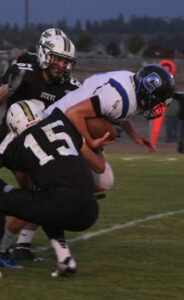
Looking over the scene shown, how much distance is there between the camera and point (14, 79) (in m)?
6.98

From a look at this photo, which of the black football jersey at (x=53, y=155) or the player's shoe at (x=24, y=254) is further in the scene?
the player's shoe at (x=24, y=254)

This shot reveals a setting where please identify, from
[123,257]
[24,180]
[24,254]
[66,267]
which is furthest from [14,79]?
[123,257]

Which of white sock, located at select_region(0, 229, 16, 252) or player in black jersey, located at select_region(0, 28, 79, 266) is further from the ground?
player in black jersey, located at select_region(0, 28, 79, 266)

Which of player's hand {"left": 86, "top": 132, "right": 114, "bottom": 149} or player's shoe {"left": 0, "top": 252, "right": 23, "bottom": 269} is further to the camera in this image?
player's shoe {"left": 0, "top": 252, "right": 23, "bottom": 269}

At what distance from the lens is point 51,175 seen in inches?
243

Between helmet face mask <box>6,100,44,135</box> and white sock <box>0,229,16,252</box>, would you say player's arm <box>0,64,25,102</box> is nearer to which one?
helmet face mask <box>6,100,44,135</box>

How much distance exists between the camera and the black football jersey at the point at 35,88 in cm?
718

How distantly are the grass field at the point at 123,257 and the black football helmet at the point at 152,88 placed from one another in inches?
48.4

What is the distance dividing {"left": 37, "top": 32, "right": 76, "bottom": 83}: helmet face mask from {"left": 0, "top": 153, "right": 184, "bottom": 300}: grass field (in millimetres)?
1487

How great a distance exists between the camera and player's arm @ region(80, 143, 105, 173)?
642 cm

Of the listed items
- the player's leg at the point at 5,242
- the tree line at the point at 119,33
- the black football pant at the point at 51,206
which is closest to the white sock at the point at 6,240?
the player's leg at the point at 5,242

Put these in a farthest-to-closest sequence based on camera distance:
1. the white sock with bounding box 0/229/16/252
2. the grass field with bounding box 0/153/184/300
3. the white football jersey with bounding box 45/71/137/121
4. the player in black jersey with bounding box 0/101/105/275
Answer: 1. the white sock with bounding box 0/229/16/252
2. the white football jersey with bounding box 45/71/137/121
3. the player in black jersey with bounding box 0/101/105/275
4. the grass field with bounding box 0/153/184/300

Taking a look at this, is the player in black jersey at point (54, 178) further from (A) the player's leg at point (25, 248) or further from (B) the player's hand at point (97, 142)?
(A) the player's leg at point (25, 248)

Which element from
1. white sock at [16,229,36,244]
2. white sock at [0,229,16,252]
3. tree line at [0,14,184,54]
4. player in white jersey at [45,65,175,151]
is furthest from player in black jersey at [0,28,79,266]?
tree line at [0,14,184,54]
